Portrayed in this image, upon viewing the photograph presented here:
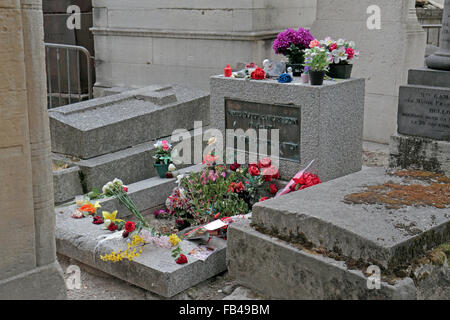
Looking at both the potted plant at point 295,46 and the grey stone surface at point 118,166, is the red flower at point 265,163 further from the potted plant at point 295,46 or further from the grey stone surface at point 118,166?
the grey stone surface at point 118,166

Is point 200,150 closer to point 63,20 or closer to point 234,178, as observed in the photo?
point 234,178

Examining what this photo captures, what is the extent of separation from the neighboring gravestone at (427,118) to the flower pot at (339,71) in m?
0.63

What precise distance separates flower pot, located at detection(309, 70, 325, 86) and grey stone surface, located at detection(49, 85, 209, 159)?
2.22 meters

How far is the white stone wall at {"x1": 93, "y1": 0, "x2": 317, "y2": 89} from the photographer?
29.7ft

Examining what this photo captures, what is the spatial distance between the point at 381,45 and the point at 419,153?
3396 millimetres

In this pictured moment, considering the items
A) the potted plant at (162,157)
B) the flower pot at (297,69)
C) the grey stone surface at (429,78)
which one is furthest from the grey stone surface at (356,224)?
the potted plant at (162,157)

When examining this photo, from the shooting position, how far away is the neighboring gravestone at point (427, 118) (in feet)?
18.8

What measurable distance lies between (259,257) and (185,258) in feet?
2.06

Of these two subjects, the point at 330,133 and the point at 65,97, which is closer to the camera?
the point at 330,133

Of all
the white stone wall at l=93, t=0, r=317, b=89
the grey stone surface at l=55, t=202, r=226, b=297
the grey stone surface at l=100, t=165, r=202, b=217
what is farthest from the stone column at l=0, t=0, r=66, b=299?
the white stone wall at l=93, t=0, r=317, b=89

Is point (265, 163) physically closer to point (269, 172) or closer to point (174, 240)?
point (269, 172)

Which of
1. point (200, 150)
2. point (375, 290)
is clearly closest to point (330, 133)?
point (200, 150)

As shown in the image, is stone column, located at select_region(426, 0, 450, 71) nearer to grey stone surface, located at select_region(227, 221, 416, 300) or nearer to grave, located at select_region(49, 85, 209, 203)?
grey stone surface, located at select_region(227, 221, 416, 300)

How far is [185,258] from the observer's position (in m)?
4.53
